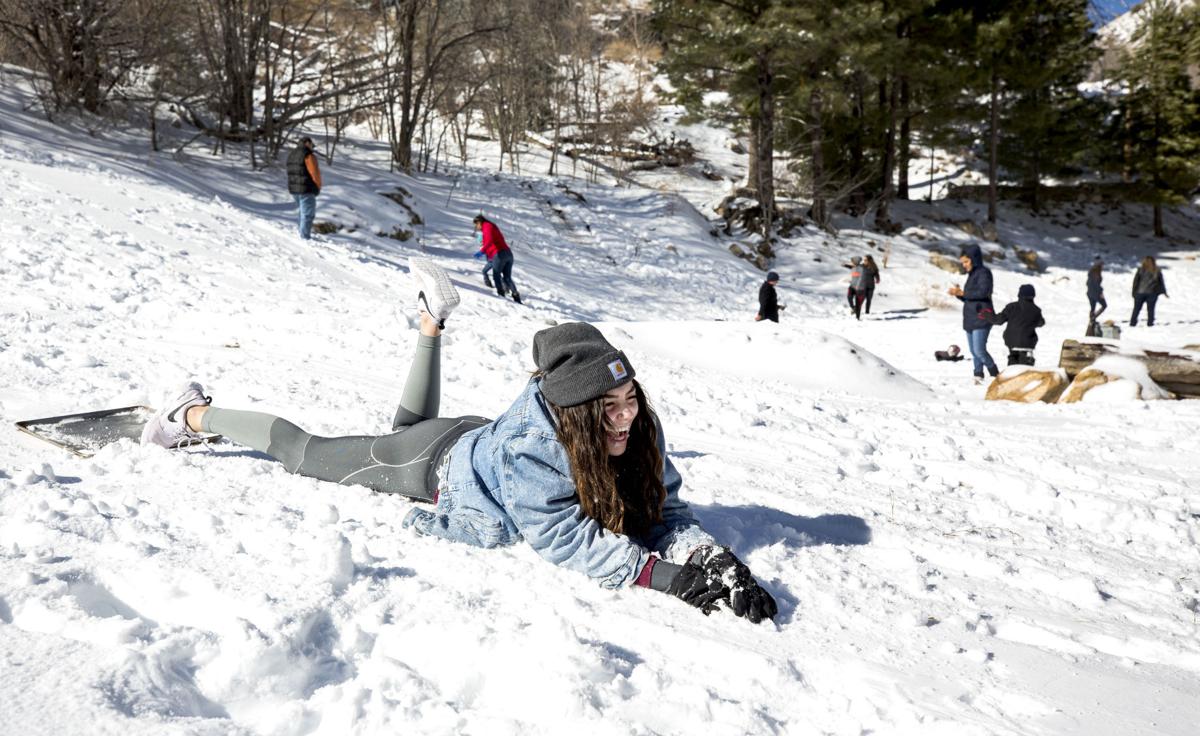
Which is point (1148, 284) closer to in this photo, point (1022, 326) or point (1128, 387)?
point (1022, 326)

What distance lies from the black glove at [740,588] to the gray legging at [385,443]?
3.73ft

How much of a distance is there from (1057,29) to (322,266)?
25878mm

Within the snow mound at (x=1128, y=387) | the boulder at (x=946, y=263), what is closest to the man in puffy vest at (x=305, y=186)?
the snow mound at (x=1128, y=387)

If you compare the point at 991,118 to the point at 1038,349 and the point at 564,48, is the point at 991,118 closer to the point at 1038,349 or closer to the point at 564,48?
the point at 564,48

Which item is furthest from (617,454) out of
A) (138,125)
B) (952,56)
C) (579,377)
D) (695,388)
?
(952,56)

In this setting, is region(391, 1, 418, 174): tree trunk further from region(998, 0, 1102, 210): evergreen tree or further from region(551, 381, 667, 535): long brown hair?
region(551, 381, 667, 535): long brown hair

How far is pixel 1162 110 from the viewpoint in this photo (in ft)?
97.9

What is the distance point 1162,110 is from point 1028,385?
2834 centimetres

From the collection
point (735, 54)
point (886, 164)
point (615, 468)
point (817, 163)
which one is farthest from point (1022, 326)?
point (886, 164)

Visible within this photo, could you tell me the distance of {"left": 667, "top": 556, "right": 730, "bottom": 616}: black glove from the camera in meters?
2.61

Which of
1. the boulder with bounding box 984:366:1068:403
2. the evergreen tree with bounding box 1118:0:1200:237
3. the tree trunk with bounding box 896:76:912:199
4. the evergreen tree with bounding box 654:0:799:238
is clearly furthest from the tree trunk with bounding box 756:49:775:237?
the evergreen tree with bounding box 1118:0:1200:237

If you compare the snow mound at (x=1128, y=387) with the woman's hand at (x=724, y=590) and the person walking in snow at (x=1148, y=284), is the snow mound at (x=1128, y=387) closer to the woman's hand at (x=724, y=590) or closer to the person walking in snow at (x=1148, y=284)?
the woman's hand at (x=724, y=590)

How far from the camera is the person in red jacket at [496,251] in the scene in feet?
44.1

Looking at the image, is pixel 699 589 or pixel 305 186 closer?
pixel 699 589
